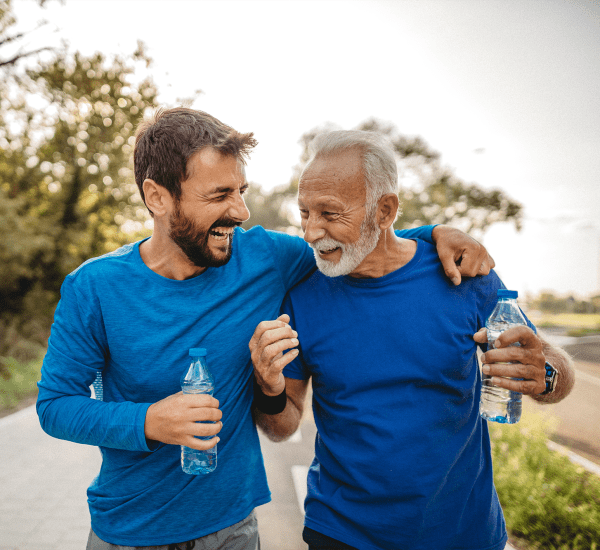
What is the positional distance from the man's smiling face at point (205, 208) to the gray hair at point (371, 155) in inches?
19.3

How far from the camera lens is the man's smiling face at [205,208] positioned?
1970mm

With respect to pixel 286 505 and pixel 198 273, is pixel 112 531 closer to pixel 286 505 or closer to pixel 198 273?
pixel 198 273

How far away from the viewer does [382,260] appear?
2.17 meters

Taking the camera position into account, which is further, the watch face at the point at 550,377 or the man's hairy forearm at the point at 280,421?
the man's hairy forearm at the point at 280,421

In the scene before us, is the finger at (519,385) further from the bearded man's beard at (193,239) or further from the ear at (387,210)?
the bearded man's beard at (193,239)

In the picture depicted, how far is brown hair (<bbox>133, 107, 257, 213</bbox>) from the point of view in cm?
198

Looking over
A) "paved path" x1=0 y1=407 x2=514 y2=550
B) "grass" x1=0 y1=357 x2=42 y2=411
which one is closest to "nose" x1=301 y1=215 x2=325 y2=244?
"paved path" x1=0 y1=407 x2=514 y2=550

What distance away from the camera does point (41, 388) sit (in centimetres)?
173

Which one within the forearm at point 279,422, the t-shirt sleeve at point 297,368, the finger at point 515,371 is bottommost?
the forearm at point 279,422

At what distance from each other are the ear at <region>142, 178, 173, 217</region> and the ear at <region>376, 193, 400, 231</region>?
0.96m

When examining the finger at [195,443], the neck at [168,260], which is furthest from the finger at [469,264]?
the finger at [195,443]

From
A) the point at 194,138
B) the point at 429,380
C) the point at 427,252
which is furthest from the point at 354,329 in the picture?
the point at 194,138

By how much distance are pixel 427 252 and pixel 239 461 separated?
130 cm

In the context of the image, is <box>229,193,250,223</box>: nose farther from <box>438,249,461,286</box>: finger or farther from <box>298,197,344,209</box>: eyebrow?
<box>438,249,461,286</box>: finger
